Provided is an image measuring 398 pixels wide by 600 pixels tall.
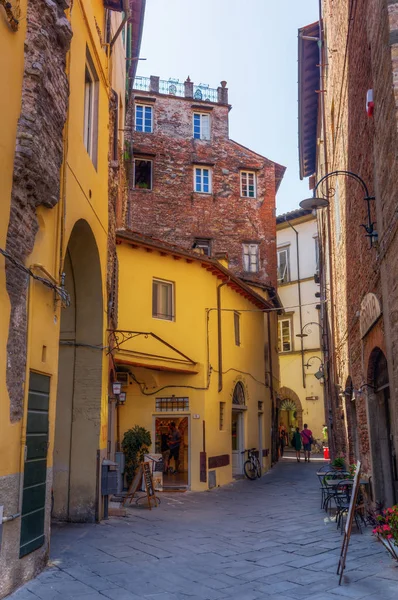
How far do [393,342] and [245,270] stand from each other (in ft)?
62.5

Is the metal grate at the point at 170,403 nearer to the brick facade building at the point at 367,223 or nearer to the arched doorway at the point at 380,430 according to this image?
the brick facade building at the point at 367,223

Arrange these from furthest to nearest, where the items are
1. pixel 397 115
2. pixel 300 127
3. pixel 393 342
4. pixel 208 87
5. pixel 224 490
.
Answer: pixel 208 87
pixel 300 127
pixel 224 490
pixel 393 342
pixel 397 115

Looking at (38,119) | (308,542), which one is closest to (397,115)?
(38,119)

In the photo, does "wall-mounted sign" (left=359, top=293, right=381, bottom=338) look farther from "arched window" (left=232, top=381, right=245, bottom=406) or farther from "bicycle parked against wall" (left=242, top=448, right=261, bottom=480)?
"bicycle parked against wall" (left=242, top=448, right=261, bottom=480)

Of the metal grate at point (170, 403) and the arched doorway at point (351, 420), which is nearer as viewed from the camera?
the arched doorway at point (351, 420)

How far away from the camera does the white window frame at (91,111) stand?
9.48 m

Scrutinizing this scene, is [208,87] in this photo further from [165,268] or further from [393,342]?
[393,342]

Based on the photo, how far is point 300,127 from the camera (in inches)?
798

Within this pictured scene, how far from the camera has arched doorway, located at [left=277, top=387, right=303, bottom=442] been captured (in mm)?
30562

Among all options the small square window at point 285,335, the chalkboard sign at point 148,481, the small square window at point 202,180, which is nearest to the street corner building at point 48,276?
the chalkboard sign at point 148,481

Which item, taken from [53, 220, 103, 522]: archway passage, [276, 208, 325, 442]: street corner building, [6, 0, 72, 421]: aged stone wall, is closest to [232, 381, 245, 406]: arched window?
[53, 220, 103, 522]: archway passage

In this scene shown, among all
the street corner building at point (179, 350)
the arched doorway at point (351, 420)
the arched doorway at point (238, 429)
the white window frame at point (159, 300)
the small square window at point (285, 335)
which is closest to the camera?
the arched doorway at point (351, 420)

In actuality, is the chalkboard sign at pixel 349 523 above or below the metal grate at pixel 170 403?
below

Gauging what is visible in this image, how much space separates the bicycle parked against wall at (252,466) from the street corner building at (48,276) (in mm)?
9048
